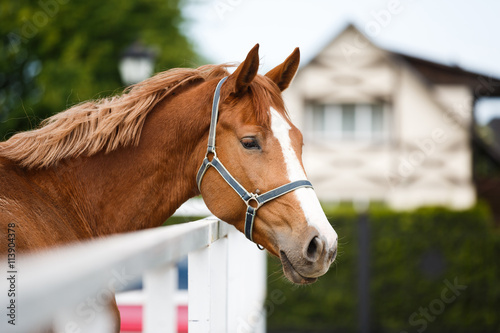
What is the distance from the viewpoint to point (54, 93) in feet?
42.8

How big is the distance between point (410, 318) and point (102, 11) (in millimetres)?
12405

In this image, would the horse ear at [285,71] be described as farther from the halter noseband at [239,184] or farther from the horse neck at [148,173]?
the horse neck at [148,173]

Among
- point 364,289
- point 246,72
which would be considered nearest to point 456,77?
point 364,289

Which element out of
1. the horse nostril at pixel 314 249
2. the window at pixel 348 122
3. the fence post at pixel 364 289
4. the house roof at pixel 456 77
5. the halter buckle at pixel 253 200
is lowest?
the fence post at pixel 364 289

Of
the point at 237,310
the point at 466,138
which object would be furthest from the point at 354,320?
the point at 466,138

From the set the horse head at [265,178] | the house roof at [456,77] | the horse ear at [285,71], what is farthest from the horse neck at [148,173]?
the house roof at [456,77]

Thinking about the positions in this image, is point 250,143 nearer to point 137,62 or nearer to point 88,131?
point 88,131

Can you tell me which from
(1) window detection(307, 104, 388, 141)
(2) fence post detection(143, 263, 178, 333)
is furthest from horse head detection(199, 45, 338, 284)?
(1) window detection(307, 104, 388, 141)

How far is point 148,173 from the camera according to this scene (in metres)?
2.56

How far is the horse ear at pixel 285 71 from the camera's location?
9.37 feet

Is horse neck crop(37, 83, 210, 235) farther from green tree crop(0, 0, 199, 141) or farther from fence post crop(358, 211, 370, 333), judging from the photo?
green tree crop(0, 0, 199, 141)

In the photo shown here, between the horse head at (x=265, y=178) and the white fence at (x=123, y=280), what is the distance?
208mm

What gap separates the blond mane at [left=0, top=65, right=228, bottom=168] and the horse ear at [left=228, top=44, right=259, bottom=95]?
0.38 meters

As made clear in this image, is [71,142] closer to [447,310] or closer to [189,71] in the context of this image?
[189,71]
